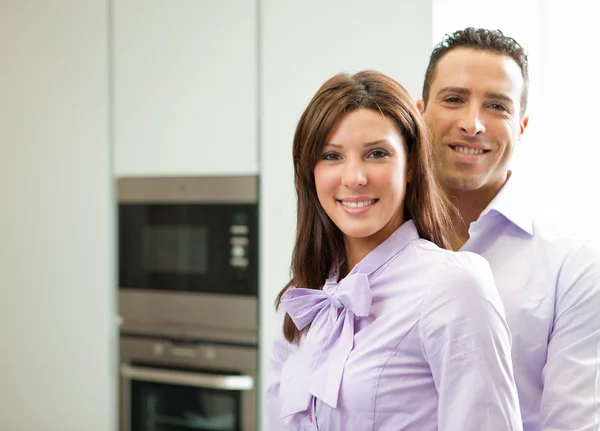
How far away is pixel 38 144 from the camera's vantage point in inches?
92.5

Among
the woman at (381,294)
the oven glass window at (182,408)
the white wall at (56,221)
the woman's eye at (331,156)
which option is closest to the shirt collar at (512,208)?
the woman at (381,294)

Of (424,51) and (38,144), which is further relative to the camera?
(38,144)

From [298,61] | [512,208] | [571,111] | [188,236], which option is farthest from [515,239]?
[188,236]

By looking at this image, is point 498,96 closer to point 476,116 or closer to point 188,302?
point 476,116

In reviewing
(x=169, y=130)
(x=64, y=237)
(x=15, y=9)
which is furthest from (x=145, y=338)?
(x=15, y=9)

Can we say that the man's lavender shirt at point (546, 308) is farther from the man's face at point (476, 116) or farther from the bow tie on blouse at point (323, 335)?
the bow tie on blouse at point (323, 335)

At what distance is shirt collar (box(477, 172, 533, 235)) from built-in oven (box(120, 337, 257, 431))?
3.54ft

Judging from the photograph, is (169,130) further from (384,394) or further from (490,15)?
(384,394)

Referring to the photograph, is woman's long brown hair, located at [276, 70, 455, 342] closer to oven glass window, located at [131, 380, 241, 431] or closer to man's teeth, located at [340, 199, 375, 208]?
man's teeth, located at [340, 199, 375, 208]

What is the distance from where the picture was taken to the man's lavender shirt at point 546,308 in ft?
3.52

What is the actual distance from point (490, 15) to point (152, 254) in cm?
130

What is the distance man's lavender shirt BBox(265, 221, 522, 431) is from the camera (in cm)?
89

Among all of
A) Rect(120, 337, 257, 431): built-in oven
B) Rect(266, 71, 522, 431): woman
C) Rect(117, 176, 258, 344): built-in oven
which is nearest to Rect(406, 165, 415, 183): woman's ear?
Rect(266, 71, 522, 431): woman

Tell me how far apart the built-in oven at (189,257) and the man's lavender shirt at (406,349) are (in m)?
0.95
